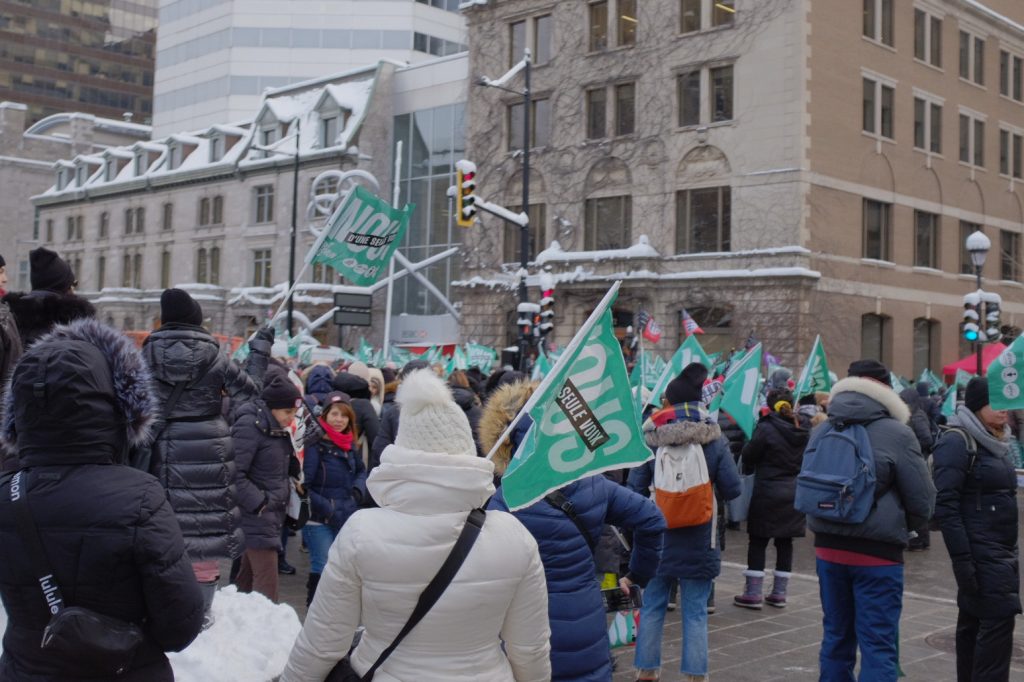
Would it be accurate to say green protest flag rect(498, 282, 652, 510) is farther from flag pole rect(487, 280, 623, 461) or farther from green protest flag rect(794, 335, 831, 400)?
green protest flag rect(794, 335, 831, 400)

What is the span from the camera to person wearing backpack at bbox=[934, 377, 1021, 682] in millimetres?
6145

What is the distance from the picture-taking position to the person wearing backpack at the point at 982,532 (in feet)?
20.2

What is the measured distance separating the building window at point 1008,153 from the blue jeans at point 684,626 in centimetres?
3596

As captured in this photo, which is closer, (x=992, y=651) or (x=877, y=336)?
(x=992, y=651)

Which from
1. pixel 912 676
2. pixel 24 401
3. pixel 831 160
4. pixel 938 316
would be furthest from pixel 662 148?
pixel 24 401

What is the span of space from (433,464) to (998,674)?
442 centimetres

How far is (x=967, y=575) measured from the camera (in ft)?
20.2

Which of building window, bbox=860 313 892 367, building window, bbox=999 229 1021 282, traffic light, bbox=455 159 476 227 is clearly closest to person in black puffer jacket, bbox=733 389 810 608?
traffic light, bbox=455 159 476 227

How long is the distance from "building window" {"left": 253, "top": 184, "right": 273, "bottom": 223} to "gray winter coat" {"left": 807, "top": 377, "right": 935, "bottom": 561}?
43371 millimetres

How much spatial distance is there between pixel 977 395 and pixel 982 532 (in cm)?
80

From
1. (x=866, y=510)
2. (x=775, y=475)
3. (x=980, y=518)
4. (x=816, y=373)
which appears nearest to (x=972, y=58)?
(x=816, y=373)

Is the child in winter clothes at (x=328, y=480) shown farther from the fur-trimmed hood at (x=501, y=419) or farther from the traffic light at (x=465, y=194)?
the traffic light at (x=465, y=194)

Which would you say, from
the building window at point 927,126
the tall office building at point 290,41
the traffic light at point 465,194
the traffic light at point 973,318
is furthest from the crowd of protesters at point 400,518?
the tall office building at point 290,41

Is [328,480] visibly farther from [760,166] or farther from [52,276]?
[760,166]
